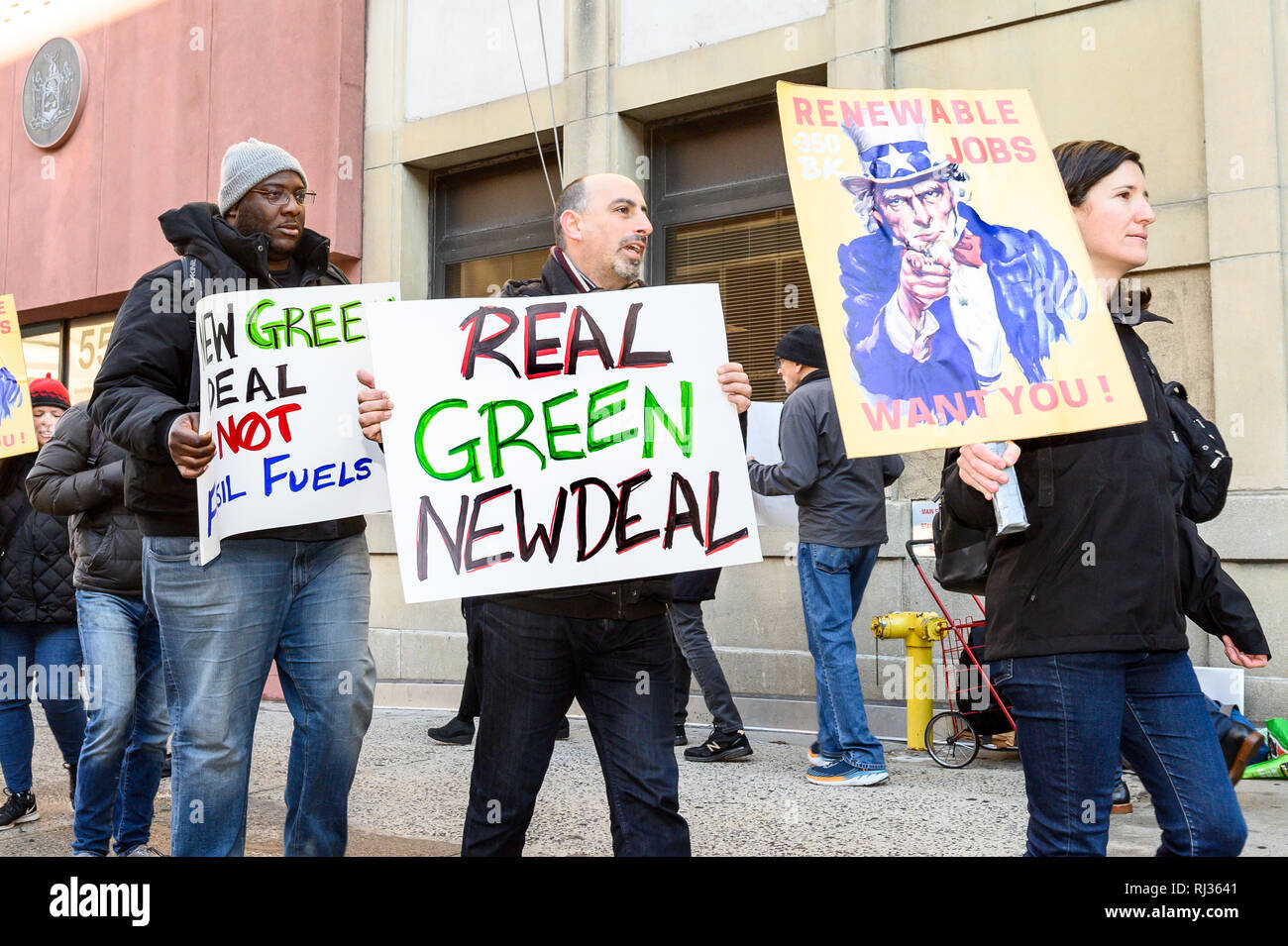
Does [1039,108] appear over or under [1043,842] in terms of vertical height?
over

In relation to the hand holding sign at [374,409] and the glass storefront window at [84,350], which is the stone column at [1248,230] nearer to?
the hand holding sign at [374,409]

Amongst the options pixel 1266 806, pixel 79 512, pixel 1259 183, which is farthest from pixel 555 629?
pixel 1259 183

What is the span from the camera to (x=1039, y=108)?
24.9 feet

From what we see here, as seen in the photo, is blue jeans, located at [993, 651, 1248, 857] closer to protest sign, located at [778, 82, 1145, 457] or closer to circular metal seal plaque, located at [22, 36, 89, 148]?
protest sign, located at [778, 82, 1145, 457]

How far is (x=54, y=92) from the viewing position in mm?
12977

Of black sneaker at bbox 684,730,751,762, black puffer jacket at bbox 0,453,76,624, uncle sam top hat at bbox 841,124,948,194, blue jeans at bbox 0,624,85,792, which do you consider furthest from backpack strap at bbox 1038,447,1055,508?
blue jeans at bbox 0,624,85,792

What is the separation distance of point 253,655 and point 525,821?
883mm

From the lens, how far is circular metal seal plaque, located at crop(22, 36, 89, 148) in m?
12.7

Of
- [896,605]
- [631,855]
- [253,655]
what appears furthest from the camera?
[896,605]

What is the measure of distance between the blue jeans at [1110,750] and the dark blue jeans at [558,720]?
0.86 m

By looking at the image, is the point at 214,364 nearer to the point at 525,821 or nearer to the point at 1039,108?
the point at 525,821

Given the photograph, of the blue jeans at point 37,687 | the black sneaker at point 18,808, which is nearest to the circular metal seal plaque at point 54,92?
the blue jeans at point 37,687

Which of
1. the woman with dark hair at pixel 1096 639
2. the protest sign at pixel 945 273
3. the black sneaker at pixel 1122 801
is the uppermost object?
the protest sign at pixel 945 273

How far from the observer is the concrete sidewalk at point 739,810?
4836 mm
